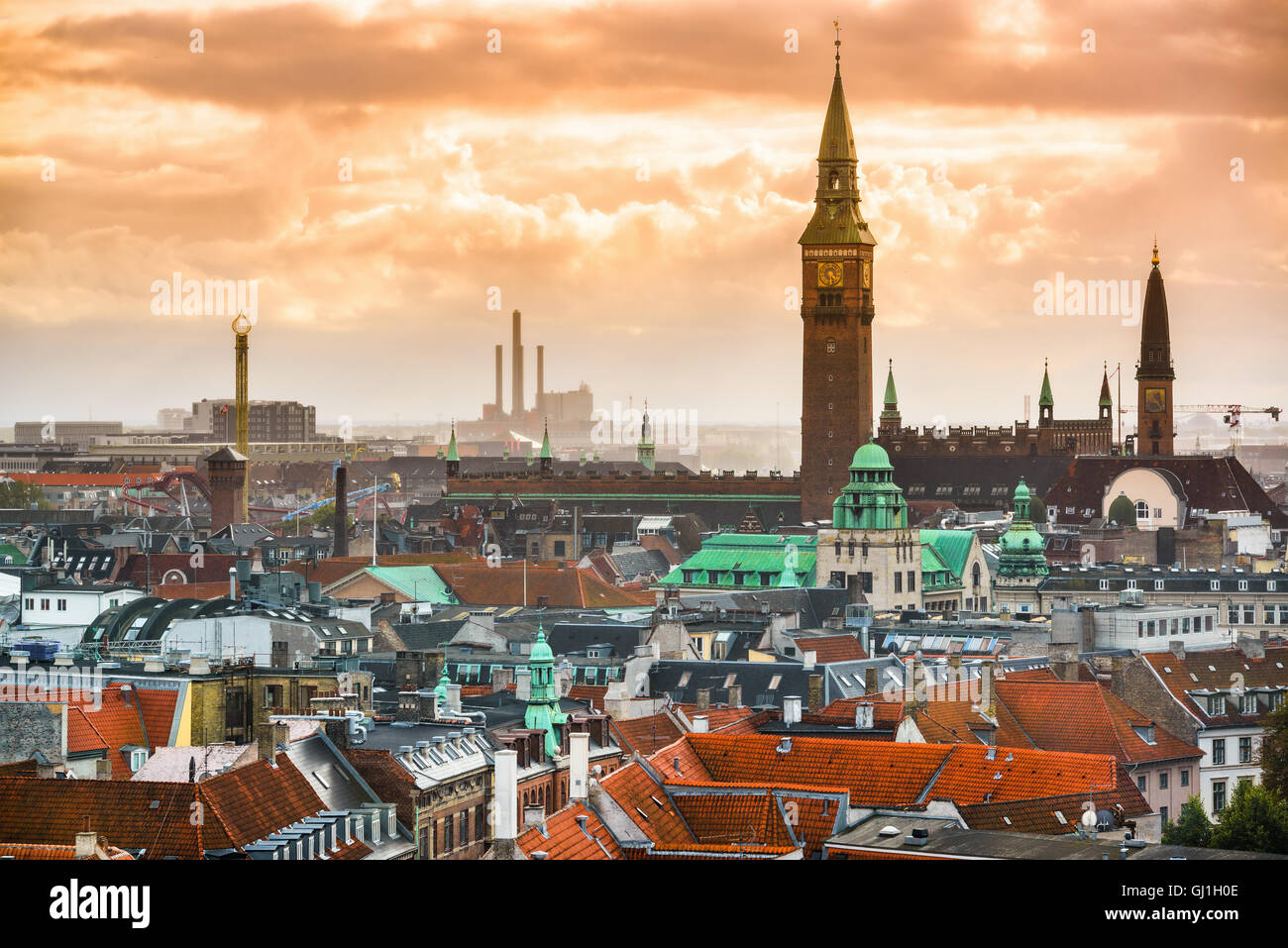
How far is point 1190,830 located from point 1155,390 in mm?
111293

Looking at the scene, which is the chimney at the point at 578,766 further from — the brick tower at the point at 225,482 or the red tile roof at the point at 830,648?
the brick tower at the point at 225,482

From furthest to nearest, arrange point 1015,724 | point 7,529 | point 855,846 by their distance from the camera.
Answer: point 7,529
point 1015,724
point 855,846

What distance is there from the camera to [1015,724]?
45469 mm

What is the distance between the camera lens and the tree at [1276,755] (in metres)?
39.5

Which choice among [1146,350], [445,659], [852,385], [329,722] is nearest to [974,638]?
[445,659]

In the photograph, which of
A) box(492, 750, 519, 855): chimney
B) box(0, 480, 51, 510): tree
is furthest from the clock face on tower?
box(492, 750, 519, 855): chimney

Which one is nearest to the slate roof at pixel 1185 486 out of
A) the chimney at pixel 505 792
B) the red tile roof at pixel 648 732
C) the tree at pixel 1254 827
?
the red tile roof at pixel 648 732

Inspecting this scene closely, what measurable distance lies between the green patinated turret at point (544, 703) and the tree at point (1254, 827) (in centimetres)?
965

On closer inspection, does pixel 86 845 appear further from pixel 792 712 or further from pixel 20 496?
pixel 20 496

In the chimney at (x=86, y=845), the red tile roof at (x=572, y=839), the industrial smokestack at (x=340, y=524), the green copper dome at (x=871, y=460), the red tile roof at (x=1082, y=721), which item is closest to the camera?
the chimney at (x=86, y=845)

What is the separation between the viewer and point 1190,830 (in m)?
35.7
